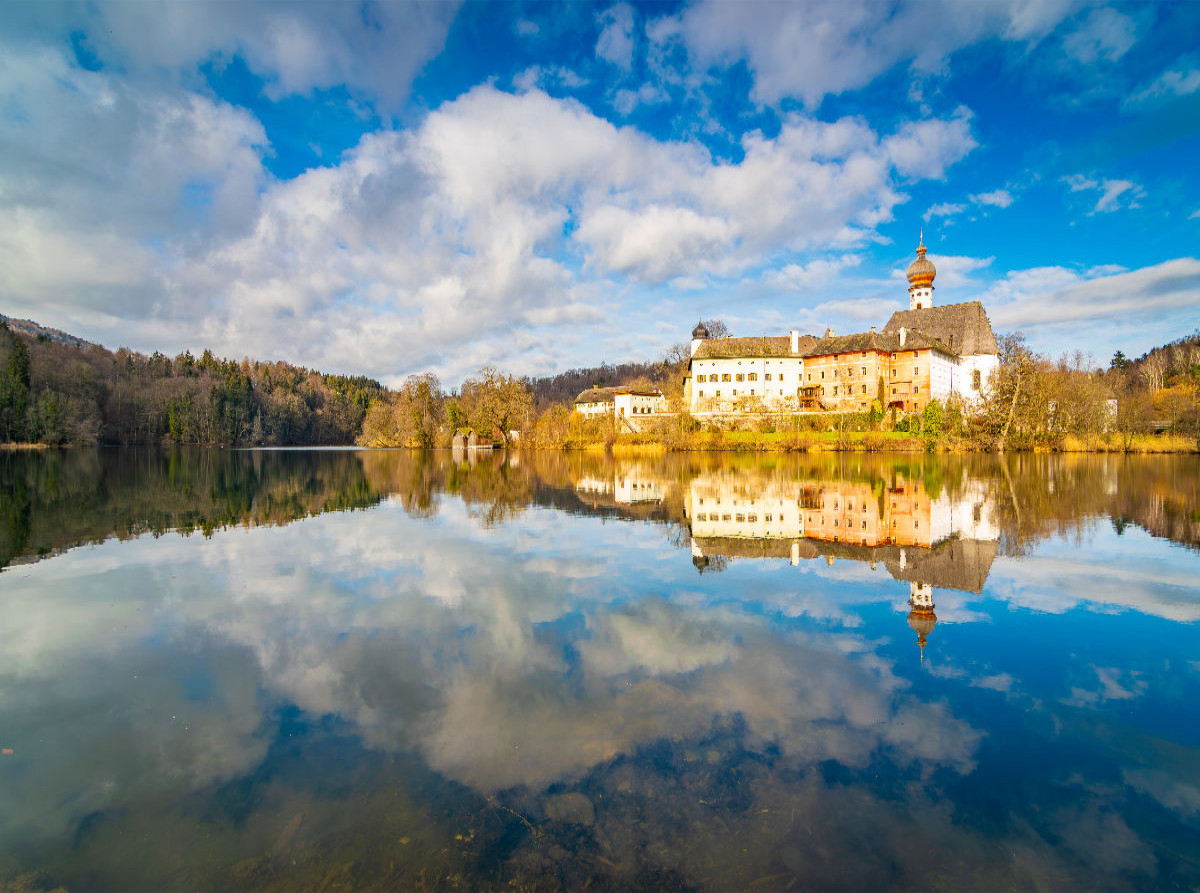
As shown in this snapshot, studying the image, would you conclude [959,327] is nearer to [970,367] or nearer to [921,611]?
[970,367]

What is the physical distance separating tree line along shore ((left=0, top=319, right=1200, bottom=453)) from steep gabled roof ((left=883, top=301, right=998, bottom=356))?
4.52 m

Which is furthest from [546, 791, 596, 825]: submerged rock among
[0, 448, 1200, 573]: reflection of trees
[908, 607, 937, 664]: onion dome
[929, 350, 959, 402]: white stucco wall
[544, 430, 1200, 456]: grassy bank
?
[929, 350, 959, 402]: white stucco wall

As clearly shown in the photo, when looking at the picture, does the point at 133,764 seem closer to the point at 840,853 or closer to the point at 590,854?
the point at 590,854

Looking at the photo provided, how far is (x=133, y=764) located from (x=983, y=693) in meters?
7.78

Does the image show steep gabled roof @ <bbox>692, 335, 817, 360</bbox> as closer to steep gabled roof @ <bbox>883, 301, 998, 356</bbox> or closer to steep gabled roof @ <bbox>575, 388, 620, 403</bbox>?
steep gabled roof @ <bbox>883, 301, 998, 356</bbox>

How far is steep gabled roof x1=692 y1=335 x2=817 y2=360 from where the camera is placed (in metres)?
76.4

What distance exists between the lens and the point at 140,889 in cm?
345

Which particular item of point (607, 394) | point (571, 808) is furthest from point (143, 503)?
point (607, 394)

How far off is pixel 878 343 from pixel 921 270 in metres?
18.3

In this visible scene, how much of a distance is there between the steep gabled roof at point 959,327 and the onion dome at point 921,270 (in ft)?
18.4

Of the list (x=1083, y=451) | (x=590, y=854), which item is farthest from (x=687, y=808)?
(x=1083, y=451)

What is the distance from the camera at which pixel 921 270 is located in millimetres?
78125

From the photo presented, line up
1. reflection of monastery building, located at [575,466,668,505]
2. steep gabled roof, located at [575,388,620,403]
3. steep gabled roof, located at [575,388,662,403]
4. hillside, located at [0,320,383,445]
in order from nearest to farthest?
1. reflection of monastery building, located at [575,466,668,505]
2. hillside, located at [0,320,383,445]
3. steep gabled roof, located at [575,388,662,403]
4. steep gabled roof, located at [575,388,620,403]

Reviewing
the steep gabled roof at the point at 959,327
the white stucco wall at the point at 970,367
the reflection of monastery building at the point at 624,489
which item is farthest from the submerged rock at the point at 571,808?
the white stucco wall at the point at 970,367
